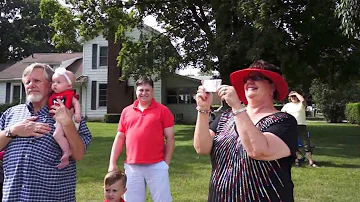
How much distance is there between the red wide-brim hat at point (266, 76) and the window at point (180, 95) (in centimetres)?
2419

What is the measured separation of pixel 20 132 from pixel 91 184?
4.47 m

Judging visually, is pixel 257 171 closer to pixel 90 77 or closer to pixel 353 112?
pixel 90 77

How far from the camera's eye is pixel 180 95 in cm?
2711

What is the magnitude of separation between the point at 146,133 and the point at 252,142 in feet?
6.62

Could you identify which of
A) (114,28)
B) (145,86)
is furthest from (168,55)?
(145,86)

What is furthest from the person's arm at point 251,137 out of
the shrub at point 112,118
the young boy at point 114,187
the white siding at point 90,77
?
the white siding at point 90,77

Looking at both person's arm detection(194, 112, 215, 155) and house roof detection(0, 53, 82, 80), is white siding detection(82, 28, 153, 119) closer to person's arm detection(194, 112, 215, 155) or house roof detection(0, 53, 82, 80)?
house roof detection(0, 53, 82, 80)

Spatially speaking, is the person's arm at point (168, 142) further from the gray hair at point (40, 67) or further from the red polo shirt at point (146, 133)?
the gray hair at point (40, 67)

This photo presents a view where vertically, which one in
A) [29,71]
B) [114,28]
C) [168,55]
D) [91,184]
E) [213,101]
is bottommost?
[91,184]

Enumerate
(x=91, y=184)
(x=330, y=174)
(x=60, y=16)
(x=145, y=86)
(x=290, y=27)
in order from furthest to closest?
(x=60, y=16), (x=290, y=27), (x=330, y=174), (x=91, y=184), (x=145, y=86)

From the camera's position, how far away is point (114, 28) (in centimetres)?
1788

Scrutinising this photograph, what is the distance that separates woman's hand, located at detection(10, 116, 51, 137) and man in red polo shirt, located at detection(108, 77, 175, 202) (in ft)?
5.08

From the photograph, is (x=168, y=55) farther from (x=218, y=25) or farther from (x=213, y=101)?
(x=213, y=101)

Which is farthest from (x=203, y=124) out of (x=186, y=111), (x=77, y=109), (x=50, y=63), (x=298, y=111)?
(x=50, y=63)
